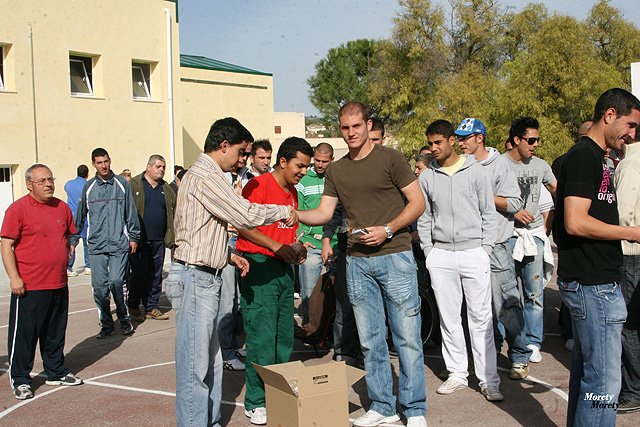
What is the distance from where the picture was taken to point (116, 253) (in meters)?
8.27

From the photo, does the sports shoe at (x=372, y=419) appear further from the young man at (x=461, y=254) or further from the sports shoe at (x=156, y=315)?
the sports shoe at (x=156, y=315)

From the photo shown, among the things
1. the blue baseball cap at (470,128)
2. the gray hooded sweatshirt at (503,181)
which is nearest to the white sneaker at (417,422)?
the gray hooded sweatshirt at (503,181)

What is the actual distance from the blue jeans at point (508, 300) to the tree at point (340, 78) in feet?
232

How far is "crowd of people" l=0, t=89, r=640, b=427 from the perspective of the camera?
3.70 m

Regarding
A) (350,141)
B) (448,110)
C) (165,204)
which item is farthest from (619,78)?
(350,141)

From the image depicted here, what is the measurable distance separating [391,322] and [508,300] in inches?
63.0

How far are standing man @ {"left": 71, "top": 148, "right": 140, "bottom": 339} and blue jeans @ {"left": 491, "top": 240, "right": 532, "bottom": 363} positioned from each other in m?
4.93

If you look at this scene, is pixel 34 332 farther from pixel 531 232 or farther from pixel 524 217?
pixel 531 232

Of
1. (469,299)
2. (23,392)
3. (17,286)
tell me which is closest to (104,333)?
(23,392)

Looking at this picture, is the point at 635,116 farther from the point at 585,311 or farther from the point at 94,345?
the point at 94,345

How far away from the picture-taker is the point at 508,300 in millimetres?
5898

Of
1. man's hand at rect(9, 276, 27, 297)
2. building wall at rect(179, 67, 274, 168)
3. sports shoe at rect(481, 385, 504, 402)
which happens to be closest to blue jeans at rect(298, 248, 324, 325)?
sports shoe at rect(481, 385, 504, 402)

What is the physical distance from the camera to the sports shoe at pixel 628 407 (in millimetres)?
5012

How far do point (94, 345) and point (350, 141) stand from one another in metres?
4.89
